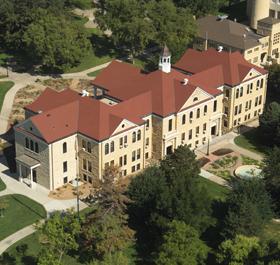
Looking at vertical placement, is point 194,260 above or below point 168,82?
below

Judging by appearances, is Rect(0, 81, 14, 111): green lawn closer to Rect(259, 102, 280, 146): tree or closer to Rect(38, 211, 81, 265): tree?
Rect(259, 102, 280, 146): tree

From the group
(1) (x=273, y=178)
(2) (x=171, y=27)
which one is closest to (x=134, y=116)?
(1) (x=273, y=178)

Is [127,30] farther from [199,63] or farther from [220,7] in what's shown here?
[220,7]

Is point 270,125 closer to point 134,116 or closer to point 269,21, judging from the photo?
point 134,116

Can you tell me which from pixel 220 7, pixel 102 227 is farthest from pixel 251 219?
pixel 220 7

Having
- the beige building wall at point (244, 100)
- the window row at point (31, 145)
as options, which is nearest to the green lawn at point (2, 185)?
the window row at point (31, 145)

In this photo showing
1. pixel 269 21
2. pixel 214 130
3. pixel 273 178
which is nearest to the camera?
pixel 273 178
